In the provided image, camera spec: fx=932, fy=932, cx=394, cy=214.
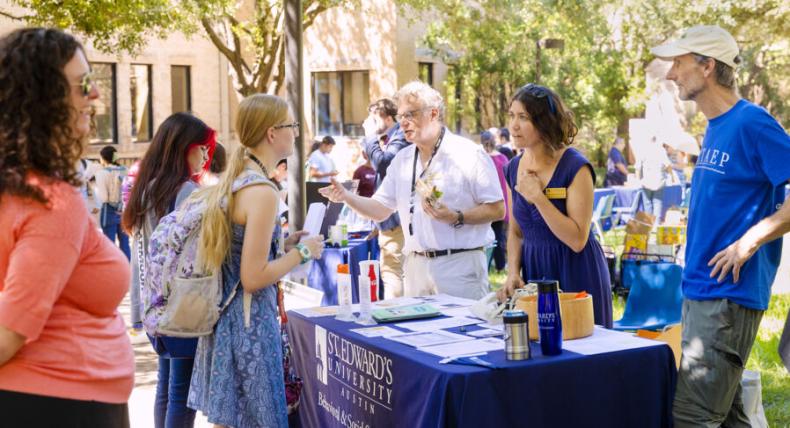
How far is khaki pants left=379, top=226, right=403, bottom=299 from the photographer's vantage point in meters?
6.87

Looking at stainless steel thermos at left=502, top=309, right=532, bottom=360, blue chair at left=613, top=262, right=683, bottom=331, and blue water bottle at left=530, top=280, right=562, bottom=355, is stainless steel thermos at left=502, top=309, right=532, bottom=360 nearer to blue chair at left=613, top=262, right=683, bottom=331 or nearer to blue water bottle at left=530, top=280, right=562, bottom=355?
blue water bottle at left=530, top=280, right=562, bottom=355

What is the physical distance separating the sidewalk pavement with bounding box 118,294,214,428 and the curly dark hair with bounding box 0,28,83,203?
9.28ft

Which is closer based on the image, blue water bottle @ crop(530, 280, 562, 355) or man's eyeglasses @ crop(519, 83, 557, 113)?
blue water bottle @ crop(530, 280, 562, 355)

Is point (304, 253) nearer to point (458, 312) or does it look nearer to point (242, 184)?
point (242, 184)

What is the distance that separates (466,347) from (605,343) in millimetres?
554

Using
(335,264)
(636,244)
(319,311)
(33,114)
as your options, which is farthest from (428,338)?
(636,244)

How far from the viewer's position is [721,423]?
3777 mm

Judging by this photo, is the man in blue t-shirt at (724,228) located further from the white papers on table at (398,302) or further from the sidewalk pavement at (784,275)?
the sidewalk pavement at (784,275)

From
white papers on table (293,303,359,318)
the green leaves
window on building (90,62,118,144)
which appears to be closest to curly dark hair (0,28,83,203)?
white papers on table (293,303,359,318)

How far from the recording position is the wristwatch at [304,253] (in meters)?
3.87

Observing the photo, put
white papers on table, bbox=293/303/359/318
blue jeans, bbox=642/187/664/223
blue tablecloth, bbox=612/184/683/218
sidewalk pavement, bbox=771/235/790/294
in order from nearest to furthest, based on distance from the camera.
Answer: white papers on table, bbox=293/303/359/318 < sidewalk pavement, bbox=771/235/790/294 < blue jeans, bbox=642/187/664/223 < blue tablecloth, bbox=612/184/683/218

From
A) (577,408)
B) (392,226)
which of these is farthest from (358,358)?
(392,226)

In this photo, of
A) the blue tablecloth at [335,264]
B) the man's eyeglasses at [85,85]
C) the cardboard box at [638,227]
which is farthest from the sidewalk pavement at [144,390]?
the cardboard box at [638,227]

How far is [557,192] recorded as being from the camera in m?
4.32
